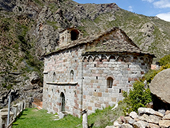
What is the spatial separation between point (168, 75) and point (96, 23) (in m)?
76.9

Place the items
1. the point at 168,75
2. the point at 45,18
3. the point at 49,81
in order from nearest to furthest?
the point at 168,75 → the point at 49,81 → the point at 45,18

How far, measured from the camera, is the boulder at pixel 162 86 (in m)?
5.44

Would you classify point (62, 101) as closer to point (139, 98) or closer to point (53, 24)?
point (139, 98)

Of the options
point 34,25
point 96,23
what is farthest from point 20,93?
point 96,23

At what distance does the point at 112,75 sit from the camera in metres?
9.45

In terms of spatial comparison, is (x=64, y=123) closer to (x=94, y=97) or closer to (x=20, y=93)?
(x=94, y=97)

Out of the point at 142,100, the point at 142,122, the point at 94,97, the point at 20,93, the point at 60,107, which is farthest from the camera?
the point at 20,93

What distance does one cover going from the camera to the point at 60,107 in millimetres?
12961

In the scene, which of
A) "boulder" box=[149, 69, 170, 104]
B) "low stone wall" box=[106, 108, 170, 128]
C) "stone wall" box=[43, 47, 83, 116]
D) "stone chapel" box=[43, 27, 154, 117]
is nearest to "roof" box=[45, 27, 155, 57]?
"stone chapel" box=[43, 27, 154, 117]

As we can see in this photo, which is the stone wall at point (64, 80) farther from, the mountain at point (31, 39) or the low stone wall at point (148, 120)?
the mountain at point (31, 39)

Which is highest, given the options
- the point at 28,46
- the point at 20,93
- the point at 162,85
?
the point at 28,46

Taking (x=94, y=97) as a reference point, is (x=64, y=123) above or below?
below

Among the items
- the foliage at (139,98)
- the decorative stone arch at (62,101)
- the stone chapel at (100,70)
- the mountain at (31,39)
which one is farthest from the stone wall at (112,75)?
the mountain at (31,39)

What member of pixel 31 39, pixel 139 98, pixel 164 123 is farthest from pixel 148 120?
pixel 31 39
